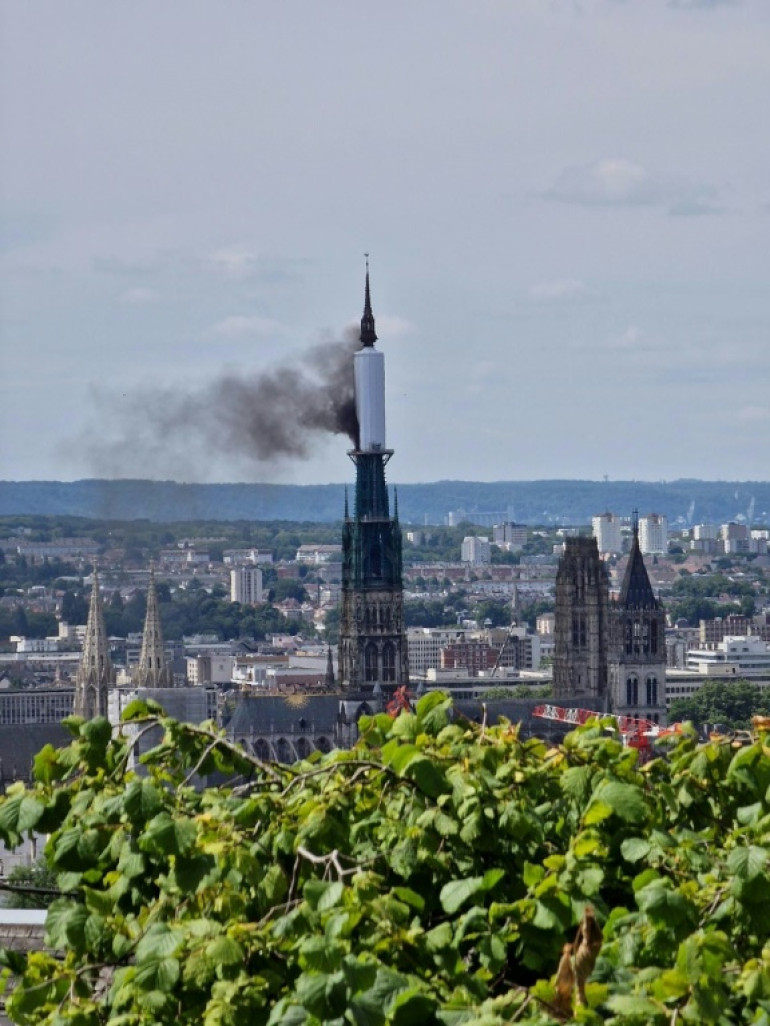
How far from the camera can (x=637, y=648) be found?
9894cm

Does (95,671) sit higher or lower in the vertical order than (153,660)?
lower

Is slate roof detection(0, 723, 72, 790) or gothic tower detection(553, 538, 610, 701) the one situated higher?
gothic tower detection(553, 538, 610, 701)

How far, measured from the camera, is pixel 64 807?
12.8 metres

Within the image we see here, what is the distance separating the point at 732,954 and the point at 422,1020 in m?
1.14

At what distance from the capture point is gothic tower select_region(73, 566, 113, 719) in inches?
4187

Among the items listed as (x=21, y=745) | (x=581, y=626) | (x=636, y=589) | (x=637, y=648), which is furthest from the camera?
(x=581, y=626)

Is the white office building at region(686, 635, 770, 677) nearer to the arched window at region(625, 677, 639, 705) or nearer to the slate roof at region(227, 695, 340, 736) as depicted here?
the arched window at region(625, 677, 639, 705)

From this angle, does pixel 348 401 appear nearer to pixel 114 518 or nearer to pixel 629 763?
pixel 114 518

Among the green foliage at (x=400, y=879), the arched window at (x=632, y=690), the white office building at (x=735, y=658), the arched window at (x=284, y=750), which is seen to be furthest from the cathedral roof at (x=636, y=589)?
the green foliage at (x=400, y=879)

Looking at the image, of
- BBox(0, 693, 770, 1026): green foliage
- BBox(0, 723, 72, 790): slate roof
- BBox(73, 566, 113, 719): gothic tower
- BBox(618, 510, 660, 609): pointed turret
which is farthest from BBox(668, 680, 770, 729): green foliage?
BBox(0, 693, 770, 1026): green foliage

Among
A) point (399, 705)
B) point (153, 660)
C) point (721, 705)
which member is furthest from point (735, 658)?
point (399, 705)

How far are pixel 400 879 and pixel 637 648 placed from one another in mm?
87081

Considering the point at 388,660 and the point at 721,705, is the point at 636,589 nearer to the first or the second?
the point at 388,660

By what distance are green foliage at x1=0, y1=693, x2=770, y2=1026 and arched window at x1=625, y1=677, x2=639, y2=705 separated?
8512 centimetres
